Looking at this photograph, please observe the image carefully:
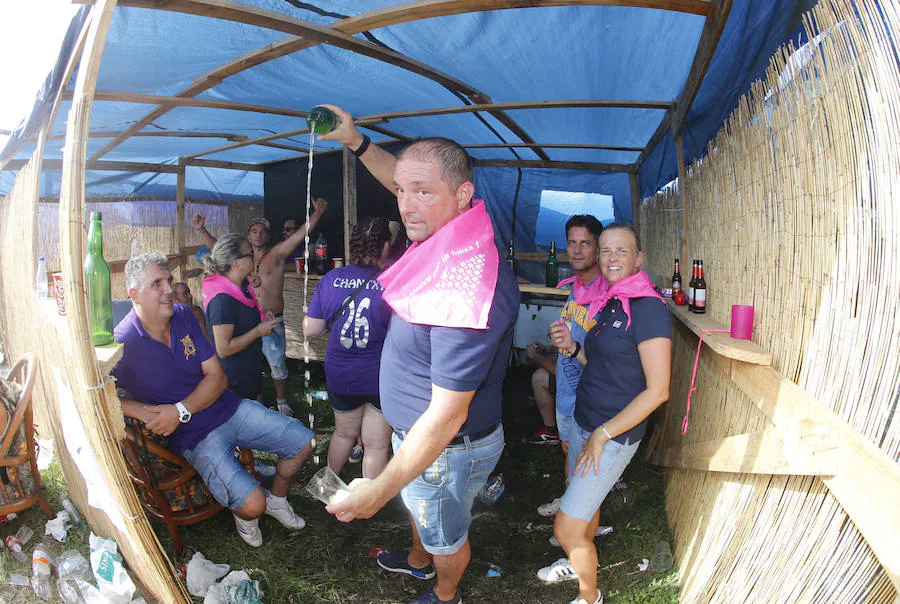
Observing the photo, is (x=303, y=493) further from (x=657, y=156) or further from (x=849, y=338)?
(x=657, y=156)

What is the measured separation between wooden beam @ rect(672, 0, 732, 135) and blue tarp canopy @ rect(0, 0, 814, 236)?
0.08 ft

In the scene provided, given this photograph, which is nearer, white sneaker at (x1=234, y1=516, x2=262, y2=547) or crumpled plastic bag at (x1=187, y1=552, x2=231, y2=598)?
crumpled plastic bag at (x1=187, y1=552, x2=231, y2=598)

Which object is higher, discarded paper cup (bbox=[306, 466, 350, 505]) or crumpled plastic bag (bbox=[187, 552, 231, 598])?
discarded paper cup (bbox=[306, 466, 350, 505])

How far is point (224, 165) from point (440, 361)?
722 cm

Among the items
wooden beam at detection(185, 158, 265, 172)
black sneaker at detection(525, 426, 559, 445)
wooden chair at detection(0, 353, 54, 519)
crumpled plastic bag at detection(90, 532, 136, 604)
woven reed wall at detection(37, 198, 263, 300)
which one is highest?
wooden beam at detection(185, 158, 265, 172)

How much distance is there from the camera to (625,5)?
7.52ft

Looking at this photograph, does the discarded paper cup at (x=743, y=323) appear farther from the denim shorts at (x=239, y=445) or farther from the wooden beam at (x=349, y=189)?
the wooden beam at (x=349, y=189)

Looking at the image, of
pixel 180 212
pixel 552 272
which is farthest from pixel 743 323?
pixel 180 212

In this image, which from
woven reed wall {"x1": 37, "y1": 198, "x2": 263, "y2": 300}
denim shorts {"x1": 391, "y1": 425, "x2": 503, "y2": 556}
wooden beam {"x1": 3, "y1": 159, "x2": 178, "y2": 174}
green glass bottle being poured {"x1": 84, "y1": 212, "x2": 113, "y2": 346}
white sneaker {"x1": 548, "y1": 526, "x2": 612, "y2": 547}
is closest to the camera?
denim shorts {"x1": 391, "y1": 425, "x2": 503, "y2": 556}

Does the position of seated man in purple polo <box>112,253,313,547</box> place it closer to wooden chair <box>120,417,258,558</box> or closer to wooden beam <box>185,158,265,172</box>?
wooden chair <box>120,417,258,558</box>

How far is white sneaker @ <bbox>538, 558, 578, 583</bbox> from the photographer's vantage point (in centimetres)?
275

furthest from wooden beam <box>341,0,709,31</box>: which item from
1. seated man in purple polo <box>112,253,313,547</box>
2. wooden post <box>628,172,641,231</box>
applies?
wooden post <box>628,172,641,231</box>

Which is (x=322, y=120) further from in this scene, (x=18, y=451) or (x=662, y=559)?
(x=662, y=559)

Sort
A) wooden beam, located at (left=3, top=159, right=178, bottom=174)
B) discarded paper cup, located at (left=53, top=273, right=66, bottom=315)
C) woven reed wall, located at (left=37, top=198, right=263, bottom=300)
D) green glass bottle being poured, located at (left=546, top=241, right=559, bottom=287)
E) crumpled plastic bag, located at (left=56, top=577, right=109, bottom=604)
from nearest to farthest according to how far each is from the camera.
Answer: discarded paper cup, located at (left=53, top=273, right=66, bottom=315) → crumpled plastic bag, located at (left=56, top=577, right=109, bottom=604) → green glass bottle being poured, located at (left=546, top=241, right=559, bottom=287) → wooden beam, located at (left=3, top=159, right=178, bottom=174) → woven reed wall, located at (left=37, top=198, right=263, bottom=300)
